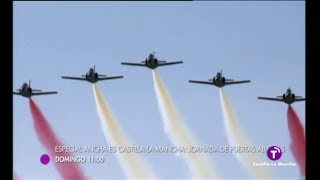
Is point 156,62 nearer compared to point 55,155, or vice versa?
point 55,155

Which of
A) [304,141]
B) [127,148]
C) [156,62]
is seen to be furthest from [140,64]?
[304,141]

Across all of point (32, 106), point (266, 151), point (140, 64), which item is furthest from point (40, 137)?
point (266, 151)

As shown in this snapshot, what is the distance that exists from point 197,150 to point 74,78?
481cm

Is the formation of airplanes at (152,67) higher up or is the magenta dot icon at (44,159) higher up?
the formation of airplanes at (152,67)

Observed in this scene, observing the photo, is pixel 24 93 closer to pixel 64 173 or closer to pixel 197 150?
pixel 64 173

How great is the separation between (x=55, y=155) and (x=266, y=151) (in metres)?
6.63

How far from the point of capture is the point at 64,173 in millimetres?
34375

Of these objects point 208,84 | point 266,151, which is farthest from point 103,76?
point 266,151

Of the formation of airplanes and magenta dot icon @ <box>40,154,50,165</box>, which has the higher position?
the formation of airplanes
